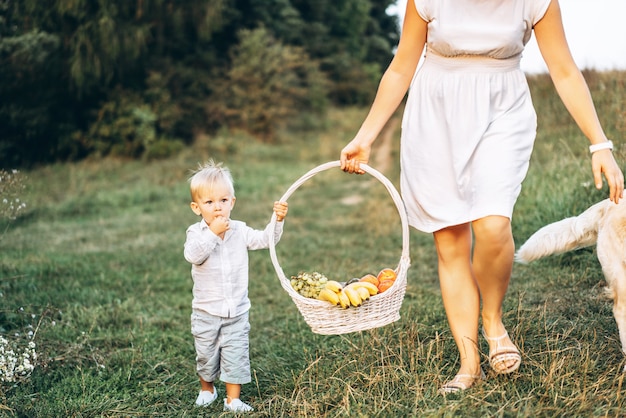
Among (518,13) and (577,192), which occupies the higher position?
(518,13)

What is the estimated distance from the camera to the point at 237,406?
339 cm

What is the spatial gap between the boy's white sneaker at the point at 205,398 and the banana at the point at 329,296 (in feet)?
3.04

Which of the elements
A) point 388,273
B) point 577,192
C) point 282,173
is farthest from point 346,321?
point 282,173

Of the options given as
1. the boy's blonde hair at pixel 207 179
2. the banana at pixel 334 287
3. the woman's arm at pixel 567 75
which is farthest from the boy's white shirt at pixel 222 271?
→ the woman's arm at pixel 567 75

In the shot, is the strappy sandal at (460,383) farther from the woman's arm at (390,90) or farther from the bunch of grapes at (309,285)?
the woman's arm at (390,90)

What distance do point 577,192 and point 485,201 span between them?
3700 mm

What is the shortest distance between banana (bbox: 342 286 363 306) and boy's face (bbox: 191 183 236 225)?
749 millimetres

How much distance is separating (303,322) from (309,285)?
5.53ft

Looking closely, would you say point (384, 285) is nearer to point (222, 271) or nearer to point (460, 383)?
point (460, 383)

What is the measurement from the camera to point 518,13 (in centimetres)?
288

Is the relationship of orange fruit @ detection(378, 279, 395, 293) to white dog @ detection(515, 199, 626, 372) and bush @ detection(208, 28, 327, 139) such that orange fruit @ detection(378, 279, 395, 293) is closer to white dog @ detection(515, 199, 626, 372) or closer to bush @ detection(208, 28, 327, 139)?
white dog @ detection(515, 199, 626, 372)

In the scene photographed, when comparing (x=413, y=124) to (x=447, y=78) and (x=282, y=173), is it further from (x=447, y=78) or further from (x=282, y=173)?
(x=282, y=173)

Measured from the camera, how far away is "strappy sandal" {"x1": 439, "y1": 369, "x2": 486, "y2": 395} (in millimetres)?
2904

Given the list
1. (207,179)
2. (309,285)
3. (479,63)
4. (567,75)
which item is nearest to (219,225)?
(207,179)
